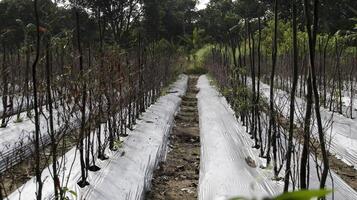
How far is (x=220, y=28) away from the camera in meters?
30.7

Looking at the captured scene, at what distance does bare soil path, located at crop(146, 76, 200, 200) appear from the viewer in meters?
4.29

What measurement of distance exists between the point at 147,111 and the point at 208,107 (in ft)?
4.85

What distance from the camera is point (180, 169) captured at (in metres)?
5.07

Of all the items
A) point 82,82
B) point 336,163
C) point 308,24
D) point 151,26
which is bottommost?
A: point 336,163

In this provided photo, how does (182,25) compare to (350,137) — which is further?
(182,25)

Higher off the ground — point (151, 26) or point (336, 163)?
Answer: point (151, 26)

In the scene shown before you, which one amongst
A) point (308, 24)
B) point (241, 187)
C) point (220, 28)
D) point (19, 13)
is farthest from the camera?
point (220, 28)

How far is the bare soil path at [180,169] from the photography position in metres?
4.29

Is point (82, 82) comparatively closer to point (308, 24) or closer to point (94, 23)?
point (308, 24)

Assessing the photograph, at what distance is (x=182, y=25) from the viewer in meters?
33.8

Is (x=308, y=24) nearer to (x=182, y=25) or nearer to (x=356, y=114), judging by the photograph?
(x=356, y=114)

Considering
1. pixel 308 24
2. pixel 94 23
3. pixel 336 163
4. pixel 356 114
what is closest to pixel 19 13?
pixel 94 23

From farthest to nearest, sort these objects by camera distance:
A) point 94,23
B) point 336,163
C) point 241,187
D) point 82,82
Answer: point 94,23, point 336,163, point 241,187, point 82,82

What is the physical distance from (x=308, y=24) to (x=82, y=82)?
193 centimetres
